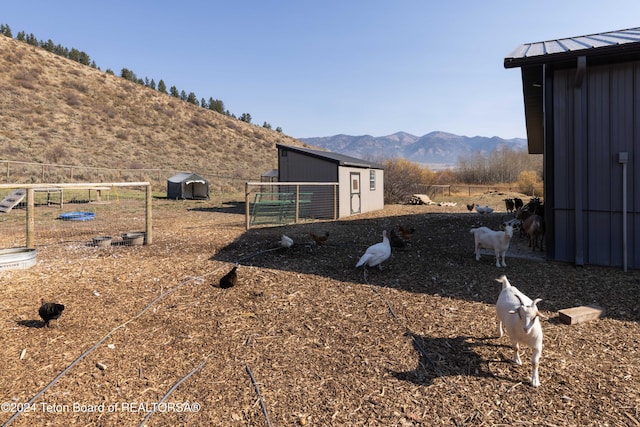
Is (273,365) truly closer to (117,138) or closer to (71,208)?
(71,208)

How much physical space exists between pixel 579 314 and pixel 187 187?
24.0 metres

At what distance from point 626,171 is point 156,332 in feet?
26.4

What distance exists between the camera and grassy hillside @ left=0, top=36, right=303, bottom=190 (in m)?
33.2

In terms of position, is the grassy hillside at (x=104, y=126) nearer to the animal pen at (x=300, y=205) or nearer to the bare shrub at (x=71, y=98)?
the bare shrub at (x=71, y=98)

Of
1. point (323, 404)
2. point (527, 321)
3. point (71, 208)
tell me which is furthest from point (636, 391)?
point (71, 208)

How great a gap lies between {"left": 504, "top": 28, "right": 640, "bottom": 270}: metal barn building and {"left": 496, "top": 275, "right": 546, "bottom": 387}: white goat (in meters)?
4.36

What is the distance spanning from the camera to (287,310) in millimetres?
5168

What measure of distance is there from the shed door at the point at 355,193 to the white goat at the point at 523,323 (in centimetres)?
1432

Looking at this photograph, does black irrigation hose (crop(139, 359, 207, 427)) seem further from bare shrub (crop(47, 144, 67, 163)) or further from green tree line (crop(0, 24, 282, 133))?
green tree line (crop(0, 24, 282, 133))

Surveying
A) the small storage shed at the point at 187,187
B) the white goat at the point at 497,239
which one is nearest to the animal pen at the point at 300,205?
the white goat at the point at 497,239

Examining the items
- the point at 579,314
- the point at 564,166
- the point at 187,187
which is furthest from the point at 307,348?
the point at 187,187

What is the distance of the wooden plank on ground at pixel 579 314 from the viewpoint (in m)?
4.62

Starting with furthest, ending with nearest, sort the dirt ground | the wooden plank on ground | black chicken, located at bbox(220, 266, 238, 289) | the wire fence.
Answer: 1. the wire fence
2. black chicken, located at bbox(220, 266, 238, 289)
3. the wooden plank on ground
4. the dirt ground

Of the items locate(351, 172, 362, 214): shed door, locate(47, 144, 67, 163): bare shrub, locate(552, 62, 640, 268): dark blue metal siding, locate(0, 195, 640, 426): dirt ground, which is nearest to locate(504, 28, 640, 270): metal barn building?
locate(552, 62, 640, 268): dark blue metal siding
